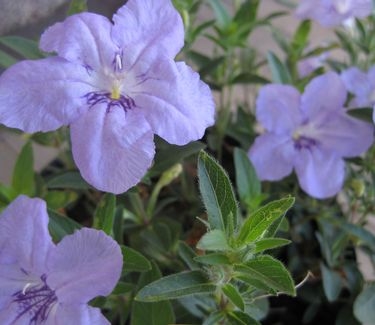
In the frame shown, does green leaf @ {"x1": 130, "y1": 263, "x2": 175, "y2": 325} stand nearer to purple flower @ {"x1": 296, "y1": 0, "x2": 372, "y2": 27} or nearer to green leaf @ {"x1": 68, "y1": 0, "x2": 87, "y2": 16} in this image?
green leaf @ {"x1": 68, "y1": 0, "x2": 87, "y2": 16}

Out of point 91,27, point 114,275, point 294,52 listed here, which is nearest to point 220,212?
point 114,275

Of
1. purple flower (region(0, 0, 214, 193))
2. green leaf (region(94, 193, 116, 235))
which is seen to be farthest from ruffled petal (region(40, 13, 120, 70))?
green leaf (region(94, 193, 116, 235))

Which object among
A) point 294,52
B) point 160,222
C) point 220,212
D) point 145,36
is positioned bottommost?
point 160,222

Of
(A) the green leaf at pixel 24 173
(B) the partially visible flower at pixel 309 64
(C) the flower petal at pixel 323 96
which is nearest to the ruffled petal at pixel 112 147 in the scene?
(A) the green leaf at pixel 24 173

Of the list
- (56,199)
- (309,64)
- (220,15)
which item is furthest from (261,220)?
(309,64)

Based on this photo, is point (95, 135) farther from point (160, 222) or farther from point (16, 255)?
point (160, 222)
